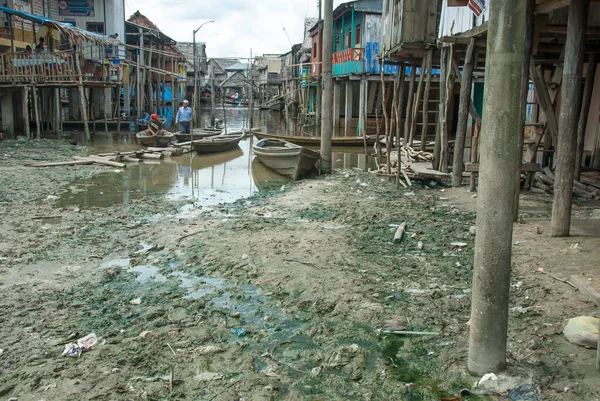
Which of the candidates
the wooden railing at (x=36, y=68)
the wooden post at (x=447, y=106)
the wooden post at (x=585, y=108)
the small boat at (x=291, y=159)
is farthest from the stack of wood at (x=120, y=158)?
the wooden post at (x=585, y=108)

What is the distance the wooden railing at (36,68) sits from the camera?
20.9 meters

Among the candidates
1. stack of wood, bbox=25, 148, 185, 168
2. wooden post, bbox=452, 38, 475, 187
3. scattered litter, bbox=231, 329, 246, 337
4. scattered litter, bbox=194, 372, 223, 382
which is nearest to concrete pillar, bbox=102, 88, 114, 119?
stack of wood, bbox=25, 148, 185, 168

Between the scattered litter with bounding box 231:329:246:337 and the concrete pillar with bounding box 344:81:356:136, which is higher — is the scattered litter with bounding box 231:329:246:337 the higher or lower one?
the lower one

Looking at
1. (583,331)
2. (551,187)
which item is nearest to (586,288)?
(583,331)

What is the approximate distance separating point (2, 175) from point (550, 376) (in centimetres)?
1269

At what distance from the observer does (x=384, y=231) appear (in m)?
7.69

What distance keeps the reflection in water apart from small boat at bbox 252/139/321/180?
297 mm

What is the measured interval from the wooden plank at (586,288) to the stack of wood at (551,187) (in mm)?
4694

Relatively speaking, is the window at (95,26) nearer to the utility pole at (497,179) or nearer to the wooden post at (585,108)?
the wooden post at (585,108)

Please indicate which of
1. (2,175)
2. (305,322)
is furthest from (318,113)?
(305,322)

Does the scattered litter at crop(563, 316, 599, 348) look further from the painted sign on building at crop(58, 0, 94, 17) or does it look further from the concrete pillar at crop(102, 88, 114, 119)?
the painted sign on building at crop(58, 0, 94, 17)

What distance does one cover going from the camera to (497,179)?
10.8 feet

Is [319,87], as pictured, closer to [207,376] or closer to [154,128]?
[154,128]

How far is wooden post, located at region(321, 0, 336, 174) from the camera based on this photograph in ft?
43.1
